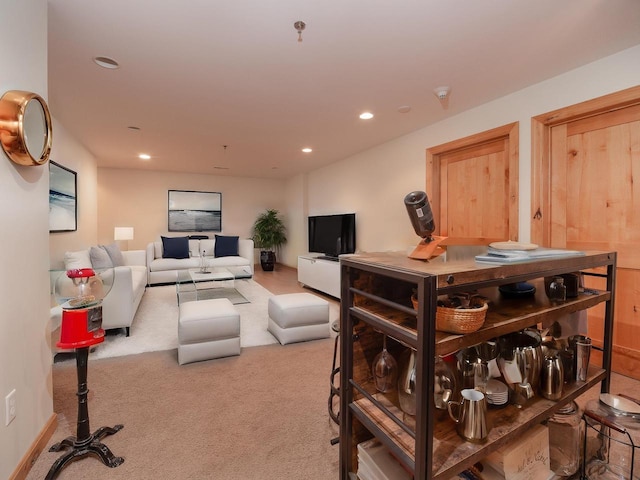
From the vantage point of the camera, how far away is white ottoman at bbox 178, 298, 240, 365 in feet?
8.34

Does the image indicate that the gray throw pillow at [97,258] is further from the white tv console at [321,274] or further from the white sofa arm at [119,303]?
the white tv console at [321,274]

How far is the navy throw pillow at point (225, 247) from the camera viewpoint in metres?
6.47

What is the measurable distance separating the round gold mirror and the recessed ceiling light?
3.27 feet

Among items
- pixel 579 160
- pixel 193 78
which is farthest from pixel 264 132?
pixel 579 160

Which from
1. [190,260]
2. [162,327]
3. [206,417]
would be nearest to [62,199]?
[162,327]

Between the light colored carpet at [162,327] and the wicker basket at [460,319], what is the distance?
2.42 m

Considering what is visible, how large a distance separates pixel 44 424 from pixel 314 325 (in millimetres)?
2032

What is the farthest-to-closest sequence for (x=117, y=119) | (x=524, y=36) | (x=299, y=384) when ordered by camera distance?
(x=117, y=119)
(x=299, y=384)
(x=524, y=36)

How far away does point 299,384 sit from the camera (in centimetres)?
224

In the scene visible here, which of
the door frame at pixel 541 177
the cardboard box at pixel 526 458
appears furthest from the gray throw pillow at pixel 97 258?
the door frame at pixel 541 177

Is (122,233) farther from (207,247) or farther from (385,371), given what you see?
(385,371)

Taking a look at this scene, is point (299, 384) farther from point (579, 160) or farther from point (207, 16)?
point (579, 160)

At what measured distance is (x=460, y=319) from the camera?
88cm

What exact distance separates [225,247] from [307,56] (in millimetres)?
4887
